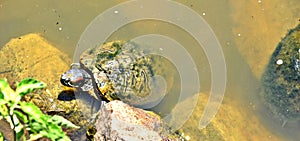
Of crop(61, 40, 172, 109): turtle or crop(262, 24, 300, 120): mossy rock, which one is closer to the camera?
crop(262, 24, 300, 120): mossy rock

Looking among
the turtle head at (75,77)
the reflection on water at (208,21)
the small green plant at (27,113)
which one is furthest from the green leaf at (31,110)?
the reflection on water at (208,21)

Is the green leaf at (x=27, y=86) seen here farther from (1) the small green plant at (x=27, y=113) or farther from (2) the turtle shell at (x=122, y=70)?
(2) the turtle shell at (x=122, y=70)

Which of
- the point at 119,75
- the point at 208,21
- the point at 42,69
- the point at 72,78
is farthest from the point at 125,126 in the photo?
the point at 208,21

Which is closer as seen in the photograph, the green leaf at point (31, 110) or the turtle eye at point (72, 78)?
the green leaf at point (31, 110)

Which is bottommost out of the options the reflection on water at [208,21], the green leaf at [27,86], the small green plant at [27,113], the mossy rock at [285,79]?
the small green plant at [27,113]

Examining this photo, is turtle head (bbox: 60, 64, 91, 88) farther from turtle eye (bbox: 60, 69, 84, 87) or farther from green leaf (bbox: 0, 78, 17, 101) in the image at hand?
green leaf (bbox: 0, 78, 17, 101)

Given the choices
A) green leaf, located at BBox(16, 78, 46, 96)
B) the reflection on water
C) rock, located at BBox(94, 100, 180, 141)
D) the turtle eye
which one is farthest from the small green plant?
the reflection on water
